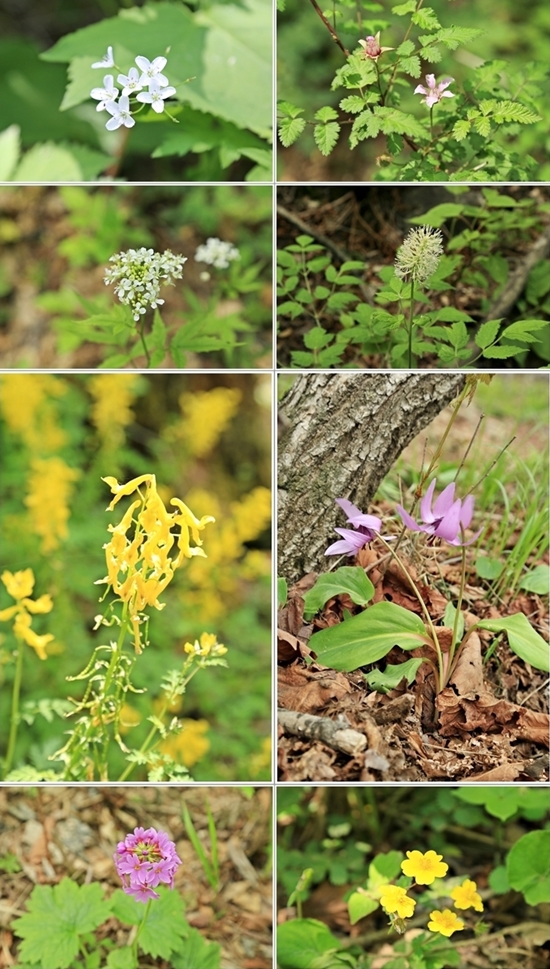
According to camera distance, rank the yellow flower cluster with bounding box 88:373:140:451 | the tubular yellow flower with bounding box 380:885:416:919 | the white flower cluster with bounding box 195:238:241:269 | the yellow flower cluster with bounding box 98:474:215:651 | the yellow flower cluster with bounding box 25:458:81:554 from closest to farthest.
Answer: the yellow flower cluster with bounding box 98:474:215:651 → the tubular yellow flower with bounding box 380:885:416:919 → the white flower cluster with bounding box 195:238:241:269 → the yellow flower cluster with bounding box 25:458:81:554 → the yellow flower cluster with bounding box 88:373:140:451

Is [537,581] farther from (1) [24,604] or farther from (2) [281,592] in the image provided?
(1) [24,604]

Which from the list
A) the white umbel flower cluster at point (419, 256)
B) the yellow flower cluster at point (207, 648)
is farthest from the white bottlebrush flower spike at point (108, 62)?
the yellow flower cluster at point (207, 648)

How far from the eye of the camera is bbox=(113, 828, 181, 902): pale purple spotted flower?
1370 millimetres

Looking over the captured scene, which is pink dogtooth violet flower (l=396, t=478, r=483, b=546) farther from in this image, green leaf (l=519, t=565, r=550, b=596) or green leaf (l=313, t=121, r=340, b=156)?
green leaf (l=313, t=121, r=340, b=156)

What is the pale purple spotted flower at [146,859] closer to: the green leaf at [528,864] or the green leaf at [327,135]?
the green leaf at [528,864]

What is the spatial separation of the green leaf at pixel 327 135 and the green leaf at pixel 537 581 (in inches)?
28.0

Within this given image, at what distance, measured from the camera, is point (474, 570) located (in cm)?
144

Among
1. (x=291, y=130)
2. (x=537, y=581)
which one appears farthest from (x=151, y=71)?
(x=537, y=581)

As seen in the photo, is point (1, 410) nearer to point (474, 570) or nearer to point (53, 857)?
point (53, 857)

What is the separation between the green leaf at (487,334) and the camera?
137 centimetres

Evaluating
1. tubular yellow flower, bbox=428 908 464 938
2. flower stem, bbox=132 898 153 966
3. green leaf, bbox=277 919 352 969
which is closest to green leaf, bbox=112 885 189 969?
flower stem, bbox=132 898 153 966

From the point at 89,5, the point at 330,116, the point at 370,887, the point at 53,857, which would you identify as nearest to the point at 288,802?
the point at 370,887

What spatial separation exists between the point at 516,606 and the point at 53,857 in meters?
0.87

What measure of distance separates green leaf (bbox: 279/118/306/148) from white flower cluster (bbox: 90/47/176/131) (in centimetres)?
17
